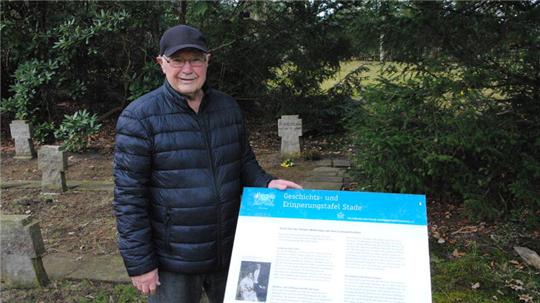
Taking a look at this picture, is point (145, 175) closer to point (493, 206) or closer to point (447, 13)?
point (447, 13)

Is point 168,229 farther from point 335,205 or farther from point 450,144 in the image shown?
point 450,144

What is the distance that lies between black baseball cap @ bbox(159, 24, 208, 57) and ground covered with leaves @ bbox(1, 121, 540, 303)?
6.94 feet

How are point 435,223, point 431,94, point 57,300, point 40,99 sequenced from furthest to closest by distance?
point 40,99, point 435,223, point 431,94, point 57,300

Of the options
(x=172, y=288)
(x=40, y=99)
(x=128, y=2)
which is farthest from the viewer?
(x=40, y=99)

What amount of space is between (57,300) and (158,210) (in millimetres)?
1930

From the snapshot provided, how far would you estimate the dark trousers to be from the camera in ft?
7.36

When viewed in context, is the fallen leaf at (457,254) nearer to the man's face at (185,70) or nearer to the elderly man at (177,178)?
the elderly man at (177,178)

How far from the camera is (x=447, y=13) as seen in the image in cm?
466

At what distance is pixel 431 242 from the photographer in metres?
4.60

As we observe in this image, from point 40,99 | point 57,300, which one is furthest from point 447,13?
point 40,99

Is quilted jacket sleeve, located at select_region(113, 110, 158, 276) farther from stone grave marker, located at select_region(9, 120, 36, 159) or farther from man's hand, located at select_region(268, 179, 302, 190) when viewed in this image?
stone grave marker, located at select_region(9, 120, 36, 159)

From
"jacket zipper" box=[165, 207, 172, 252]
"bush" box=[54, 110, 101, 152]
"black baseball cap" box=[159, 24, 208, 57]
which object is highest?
"black baseball cap" box=[159, 24, 208, 57]

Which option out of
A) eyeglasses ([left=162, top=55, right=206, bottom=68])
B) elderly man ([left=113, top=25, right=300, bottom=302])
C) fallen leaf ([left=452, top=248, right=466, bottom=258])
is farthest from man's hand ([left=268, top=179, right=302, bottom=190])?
fallen leaf ([left=452, top=248, right=466, bottom=258])

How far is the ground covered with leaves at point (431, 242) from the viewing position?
3568 millimetres
